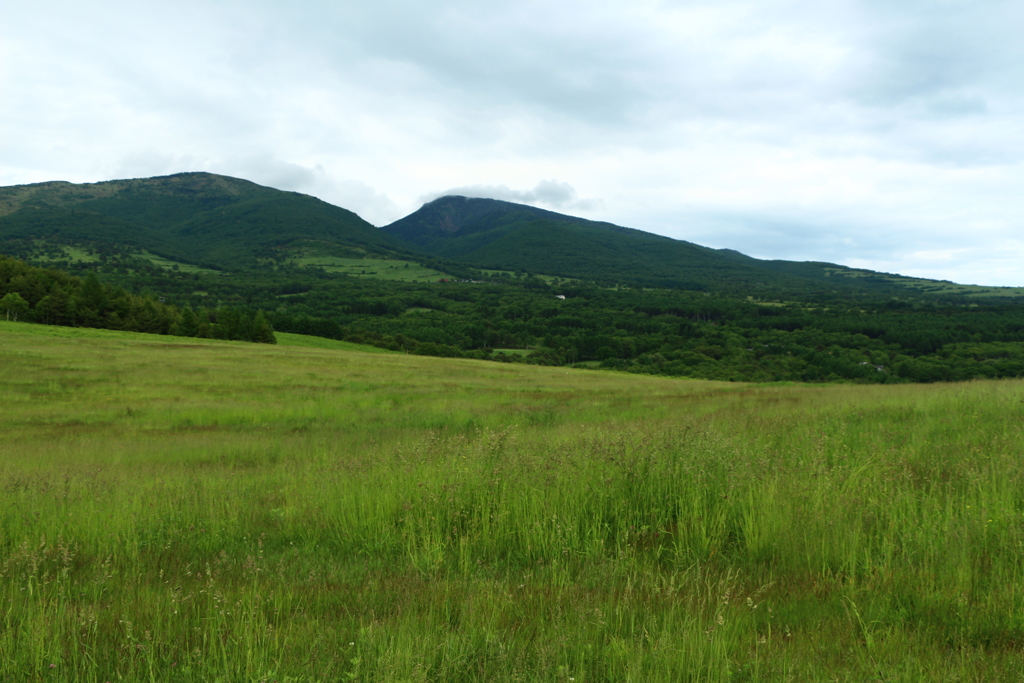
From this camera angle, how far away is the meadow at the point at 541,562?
2.90 m

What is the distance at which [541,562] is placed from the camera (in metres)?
4.34

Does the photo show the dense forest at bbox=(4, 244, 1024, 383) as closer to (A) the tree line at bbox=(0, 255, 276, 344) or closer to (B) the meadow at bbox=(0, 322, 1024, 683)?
(A) the tree line at bbox=(0, 255, 276, 344)

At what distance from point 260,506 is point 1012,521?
7380 millimetres

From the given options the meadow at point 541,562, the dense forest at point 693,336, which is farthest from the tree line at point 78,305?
the meadow at point 541,562

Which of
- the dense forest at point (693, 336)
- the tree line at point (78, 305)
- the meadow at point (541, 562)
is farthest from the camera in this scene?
the dense forest at point (693, 336)

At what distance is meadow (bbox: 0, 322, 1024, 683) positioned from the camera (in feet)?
9.52

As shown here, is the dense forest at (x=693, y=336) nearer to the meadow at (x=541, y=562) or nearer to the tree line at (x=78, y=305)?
the tree line at (x=78, y=305)

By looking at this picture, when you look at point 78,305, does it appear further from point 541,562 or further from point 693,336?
point 693,336

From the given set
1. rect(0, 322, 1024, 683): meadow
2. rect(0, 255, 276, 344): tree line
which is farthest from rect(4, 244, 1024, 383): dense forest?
rect(0, 322, 1024, 683): meadow

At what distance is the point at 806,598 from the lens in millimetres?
3648

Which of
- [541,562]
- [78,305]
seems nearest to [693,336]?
[78,305]

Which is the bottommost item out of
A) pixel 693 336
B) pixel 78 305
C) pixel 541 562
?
pixel 693 336

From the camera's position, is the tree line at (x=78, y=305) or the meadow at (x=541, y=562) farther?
the tree line at (x=78, y=305)

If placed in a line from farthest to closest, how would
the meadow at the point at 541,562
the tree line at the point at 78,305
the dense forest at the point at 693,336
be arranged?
the dense forest at the point at 693,336
the tree line at the point at 78,305
the meadow at the point at 541,562
